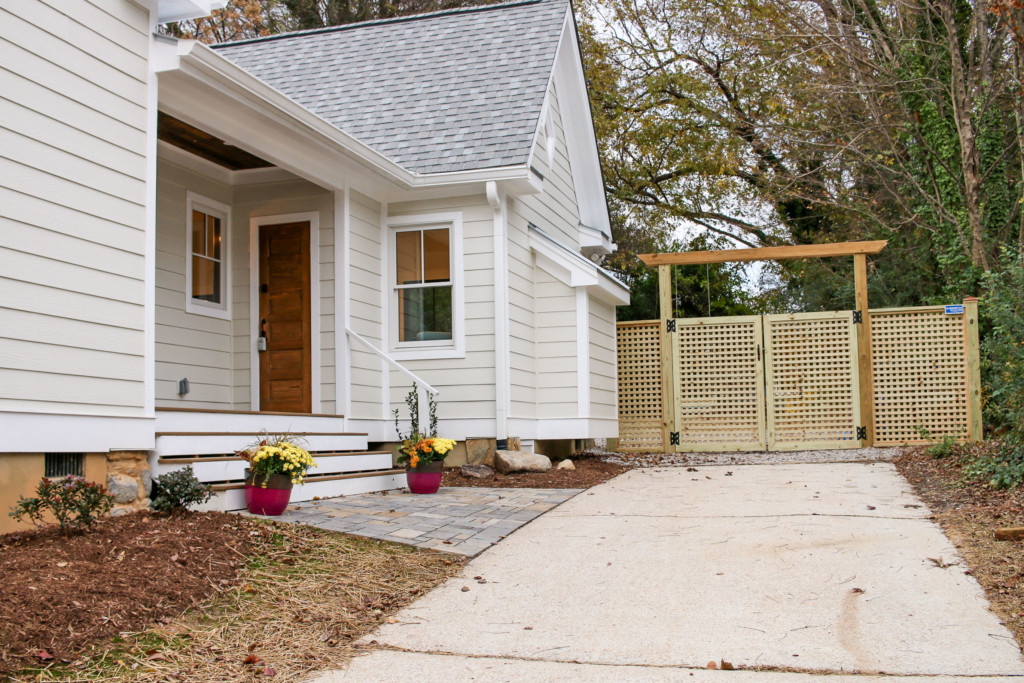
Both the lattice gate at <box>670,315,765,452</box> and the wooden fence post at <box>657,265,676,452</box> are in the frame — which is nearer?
the lattice gate at <box>670,315,765,452</box>

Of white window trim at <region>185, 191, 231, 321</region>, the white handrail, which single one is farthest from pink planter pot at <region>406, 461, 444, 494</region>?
white window trim at <region>185, 191, 231, 321</region>

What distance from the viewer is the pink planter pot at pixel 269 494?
6145 millimetres

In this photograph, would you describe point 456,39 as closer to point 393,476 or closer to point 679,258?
point 679,258

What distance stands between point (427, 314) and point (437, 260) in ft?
1.97

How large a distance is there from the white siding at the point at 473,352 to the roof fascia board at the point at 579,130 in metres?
2.83

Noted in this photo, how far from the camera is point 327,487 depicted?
7473mm

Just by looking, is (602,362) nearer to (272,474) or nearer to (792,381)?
(792,381)

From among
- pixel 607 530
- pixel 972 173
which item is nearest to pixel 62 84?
pixel 607 530

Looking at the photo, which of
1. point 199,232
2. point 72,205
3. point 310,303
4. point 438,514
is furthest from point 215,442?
point 199,232

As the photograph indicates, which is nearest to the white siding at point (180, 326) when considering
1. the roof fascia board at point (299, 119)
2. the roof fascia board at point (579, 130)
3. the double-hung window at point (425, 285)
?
the roof fascia board at point (299, 119)

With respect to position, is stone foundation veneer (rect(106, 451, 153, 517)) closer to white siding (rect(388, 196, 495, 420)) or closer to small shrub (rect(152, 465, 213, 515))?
small shrub (rect(152, 465, 213, 515))

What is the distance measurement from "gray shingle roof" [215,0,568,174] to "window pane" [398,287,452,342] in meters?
1.32

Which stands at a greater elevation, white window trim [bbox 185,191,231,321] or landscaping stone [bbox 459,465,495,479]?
white window trim [bbox 185,191,231,321]

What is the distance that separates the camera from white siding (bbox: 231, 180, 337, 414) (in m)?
9.18
